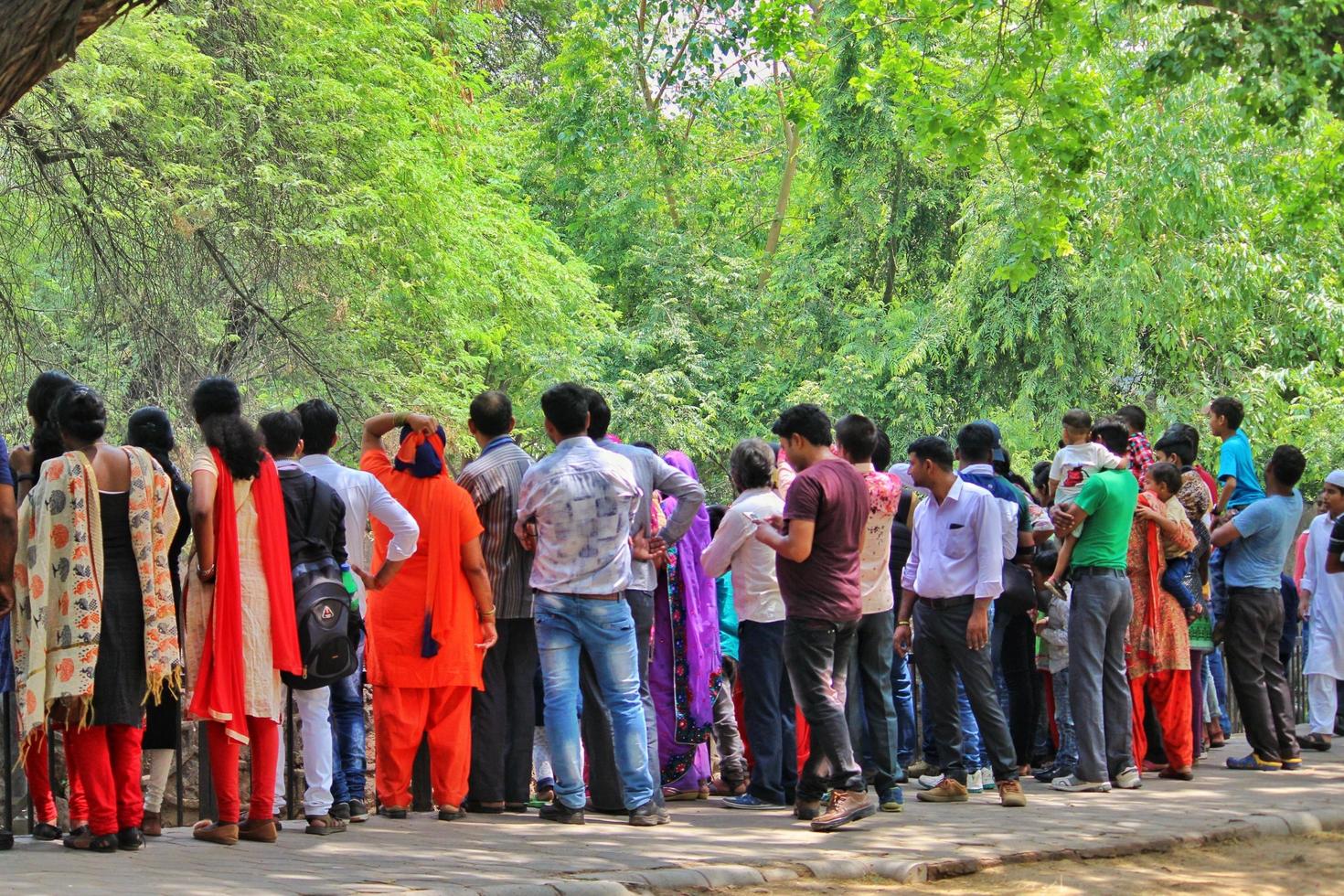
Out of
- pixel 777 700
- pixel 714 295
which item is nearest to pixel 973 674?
pixel 777 700

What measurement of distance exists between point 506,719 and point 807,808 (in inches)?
66.8

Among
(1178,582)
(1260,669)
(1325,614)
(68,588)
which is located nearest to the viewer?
(68,588)

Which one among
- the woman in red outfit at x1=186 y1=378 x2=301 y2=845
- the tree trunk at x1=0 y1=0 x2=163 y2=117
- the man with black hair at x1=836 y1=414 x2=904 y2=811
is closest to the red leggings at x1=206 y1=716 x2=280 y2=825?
the woman in red outfit at x1=186 y1=378 x2=301 y2=845

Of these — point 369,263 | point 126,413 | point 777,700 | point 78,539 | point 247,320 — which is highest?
point 369,263

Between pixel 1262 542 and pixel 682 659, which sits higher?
pixel 1262 542

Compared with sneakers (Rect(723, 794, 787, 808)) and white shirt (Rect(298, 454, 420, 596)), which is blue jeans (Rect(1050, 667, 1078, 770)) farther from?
white shirt (Rect(298, 454, 420, 596))

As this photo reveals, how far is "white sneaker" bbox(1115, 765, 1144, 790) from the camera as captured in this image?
9.57 metres

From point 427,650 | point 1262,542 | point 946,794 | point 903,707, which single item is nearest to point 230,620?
point 427,650

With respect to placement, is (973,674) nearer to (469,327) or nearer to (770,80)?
(469,327)

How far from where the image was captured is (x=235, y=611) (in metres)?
7.20

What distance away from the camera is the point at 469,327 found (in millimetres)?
22656

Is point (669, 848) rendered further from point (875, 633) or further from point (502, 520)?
point (502, 520)

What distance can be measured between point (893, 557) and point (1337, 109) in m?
3.73

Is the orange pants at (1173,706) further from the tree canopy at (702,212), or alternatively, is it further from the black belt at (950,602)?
the tree canopy at (702,212)
